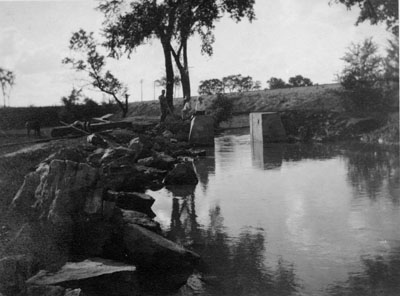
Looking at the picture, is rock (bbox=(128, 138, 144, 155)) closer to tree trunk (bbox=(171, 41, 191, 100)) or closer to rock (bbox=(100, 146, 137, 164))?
rock (bbox=(100, 146, 137, 164))

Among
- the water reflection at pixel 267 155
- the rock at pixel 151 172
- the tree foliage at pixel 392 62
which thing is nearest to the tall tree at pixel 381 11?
the tree foliage at pixel 392 62

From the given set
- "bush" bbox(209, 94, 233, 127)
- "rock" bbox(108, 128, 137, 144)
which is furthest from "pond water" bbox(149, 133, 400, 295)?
"bush" bbox(209, 94, 233, 127)

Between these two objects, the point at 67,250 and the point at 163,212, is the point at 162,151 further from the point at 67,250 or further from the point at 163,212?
the point at 67,250

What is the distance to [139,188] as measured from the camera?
9844 mm

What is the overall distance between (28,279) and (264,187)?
651 centimetres

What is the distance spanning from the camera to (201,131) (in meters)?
20.4

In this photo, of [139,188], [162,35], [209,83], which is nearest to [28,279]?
[139,188]

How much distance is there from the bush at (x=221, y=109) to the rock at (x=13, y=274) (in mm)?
27282

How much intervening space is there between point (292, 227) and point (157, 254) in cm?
242

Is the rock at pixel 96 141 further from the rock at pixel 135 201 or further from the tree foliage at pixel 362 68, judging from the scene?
the tree foliage at pixel 362 68

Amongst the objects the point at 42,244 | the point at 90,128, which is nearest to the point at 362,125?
the point at 90,128

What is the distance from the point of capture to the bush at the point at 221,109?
31297mm

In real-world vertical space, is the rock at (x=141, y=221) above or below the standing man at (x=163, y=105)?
below

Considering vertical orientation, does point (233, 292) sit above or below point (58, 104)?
below
